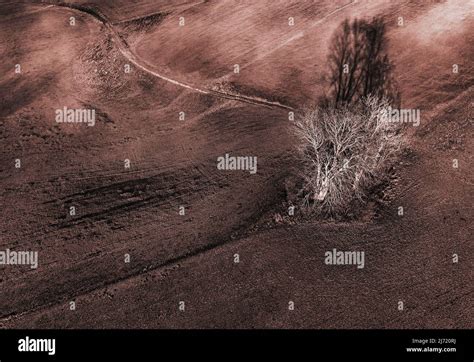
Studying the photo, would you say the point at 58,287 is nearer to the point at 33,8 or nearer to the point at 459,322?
the point at 459,322

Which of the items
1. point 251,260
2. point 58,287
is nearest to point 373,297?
point 251,260
